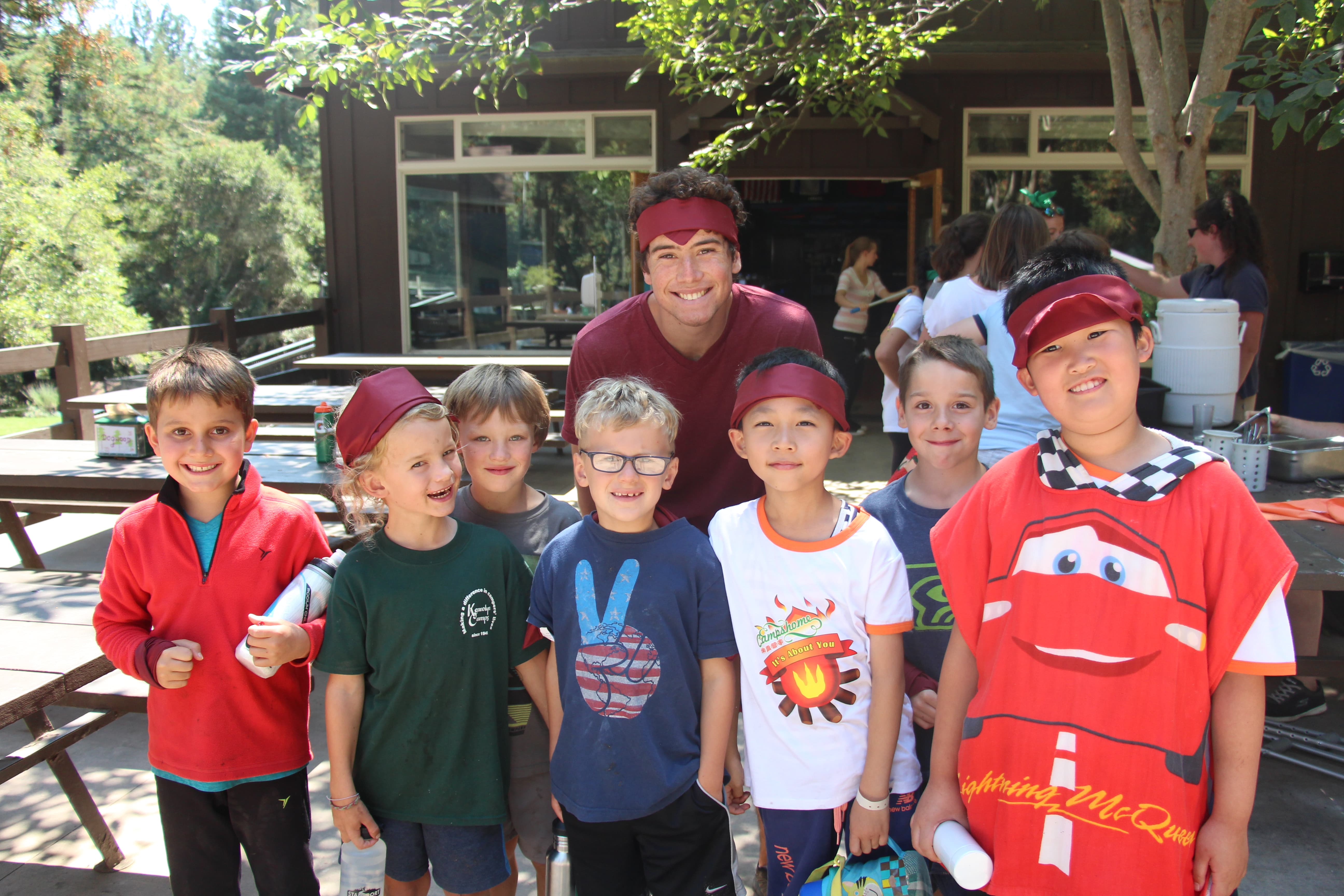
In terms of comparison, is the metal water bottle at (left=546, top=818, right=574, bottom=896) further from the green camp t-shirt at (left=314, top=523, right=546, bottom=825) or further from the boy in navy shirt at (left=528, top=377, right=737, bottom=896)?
the green camp t-shirt at (left=314, top=523, right=546, bottom=825)

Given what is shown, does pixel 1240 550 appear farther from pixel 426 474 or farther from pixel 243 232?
pixel 243 232

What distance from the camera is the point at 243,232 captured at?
89.1 ft

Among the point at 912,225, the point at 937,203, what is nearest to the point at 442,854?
the point at 937,203

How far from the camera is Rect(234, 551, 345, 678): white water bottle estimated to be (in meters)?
1.94

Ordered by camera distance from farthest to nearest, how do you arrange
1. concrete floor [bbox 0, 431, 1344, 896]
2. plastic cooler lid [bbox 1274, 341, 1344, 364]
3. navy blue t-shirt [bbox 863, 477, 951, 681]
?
plastic cooler lid [bbox 1274, 341, 1344, 364], concrete floor [bbox 0, 431, 1344, 896], navy blue t-shirt [bbox 863, 477, 951, 681]

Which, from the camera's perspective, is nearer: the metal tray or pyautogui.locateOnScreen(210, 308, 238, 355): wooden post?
the metal tray

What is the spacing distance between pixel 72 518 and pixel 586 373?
587cm

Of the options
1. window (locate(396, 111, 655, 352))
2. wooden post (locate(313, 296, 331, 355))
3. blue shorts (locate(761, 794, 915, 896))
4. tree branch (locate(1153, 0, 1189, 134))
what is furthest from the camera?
wooden post (locate(313, 296, 331, 355))

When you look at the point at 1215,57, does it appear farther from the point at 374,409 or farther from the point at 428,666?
the point at 428,666

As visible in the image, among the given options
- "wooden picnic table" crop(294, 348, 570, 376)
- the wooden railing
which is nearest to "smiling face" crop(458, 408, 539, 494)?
the wooden railing

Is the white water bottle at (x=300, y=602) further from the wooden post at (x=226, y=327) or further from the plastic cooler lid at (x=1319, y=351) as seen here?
the plastic cooler lid at (x=1319, y=351)

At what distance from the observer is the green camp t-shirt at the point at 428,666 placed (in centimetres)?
192

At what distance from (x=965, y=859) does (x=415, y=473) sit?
50.8 inches

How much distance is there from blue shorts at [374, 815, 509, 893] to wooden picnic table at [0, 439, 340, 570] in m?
2.10
